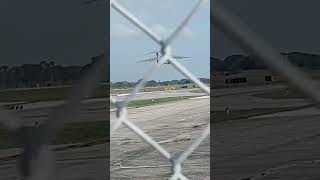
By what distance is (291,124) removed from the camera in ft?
18.4

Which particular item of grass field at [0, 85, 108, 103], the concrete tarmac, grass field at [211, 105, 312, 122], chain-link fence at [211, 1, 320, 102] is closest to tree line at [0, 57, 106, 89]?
grass field at [0, 85, 108, 103]

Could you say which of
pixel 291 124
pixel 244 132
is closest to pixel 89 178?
pixel 244 132

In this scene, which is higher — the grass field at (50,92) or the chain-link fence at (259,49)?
the chain-link fence at (259,49)

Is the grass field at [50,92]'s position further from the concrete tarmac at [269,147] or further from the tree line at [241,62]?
the concrete tarmac at [269,147]

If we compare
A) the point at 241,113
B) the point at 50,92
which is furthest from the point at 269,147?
the point at 50,92

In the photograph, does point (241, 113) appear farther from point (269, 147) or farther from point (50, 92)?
point (50, 92)

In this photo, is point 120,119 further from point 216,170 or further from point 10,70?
point 216,170

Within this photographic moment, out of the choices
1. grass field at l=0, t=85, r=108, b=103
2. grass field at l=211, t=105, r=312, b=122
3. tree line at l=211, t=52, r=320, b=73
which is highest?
tree line at l=211, t=52, r=320, b=73

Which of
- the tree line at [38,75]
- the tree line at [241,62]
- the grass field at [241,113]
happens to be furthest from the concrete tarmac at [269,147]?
the tree line at [38,75]

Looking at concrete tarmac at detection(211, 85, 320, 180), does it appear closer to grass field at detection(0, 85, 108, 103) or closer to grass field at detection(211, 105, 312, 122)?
grass field at detection(211, 105, 312, 122)

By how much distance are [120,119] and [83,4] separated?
134mm

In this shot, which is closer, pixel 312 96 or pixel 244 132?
pixel 312 96

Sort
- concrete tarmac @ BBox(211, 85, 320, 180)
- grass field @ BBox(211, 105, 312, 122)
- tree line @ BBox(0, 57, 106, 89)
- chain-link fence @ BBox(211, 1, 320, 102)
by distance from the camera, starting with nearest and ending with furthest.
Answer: chain-link fence @ BBox(211, 1, 320, 102) → tree line @ BBox(0, 57, 106, 89) → concrete tarmac @ BBox(211, 85, 320, 180) → grass field @ BBox(211, 105, 312, 122)

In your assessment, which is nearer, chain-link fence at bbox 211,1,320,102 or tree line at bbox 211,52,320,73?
chain-link fence at bbox 211,1,320,102
